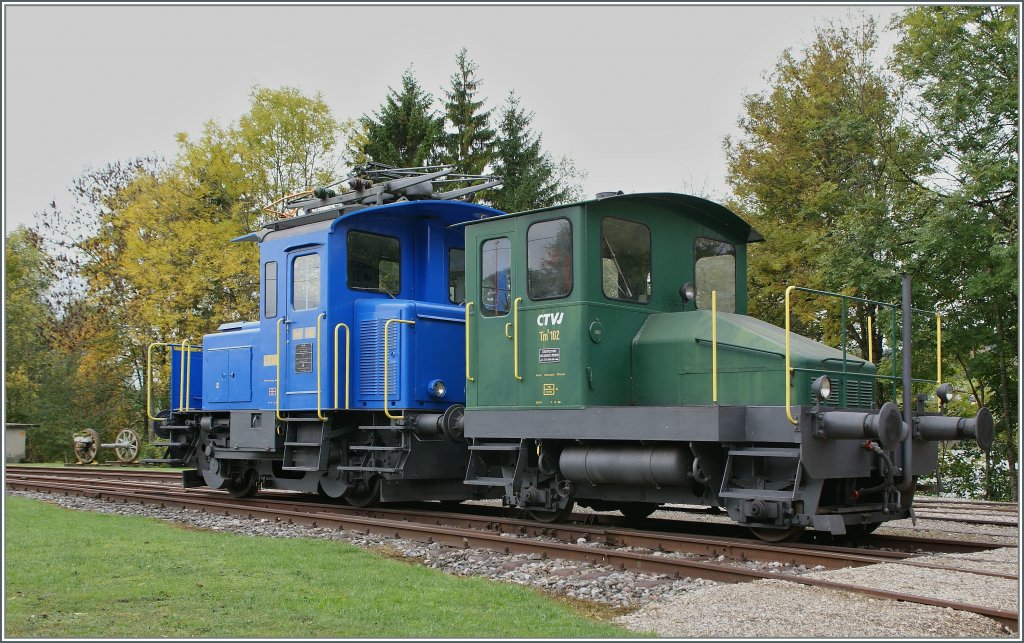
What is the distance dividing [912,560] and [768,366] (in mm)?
2081

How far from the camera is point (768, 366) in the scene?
8.97 m

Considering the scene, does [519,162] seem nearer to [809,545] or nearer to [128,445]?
[128,445]

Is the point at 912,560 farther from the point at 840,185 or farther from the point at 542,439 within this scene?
the point at 840,185

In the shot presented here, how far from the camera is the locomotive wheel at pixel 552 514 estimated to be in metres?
10.6

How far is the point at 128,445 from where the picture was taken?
74.9 ft

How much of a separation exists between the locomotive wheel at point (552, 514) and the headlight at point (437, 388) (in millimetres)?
2022

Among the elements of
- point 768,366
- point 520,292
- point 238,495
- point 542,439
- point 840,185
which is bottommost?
point 238,495

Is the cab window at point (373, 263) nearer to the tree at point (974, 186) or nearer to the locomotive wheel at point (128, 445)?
the tree at point (974, 186)

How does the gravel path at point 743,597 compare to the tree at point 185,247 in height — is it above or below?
below

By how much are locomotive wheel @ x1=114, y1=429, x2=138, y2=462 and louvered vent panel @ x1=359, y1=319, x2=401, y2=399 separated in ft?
41.4

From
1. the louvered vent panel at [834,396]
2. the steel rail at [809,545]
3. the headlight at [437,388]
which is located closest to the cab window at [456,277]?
the headlight at [437,388]

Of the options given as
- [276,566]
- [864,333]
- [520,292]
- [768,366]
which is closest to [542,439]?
[520,292]

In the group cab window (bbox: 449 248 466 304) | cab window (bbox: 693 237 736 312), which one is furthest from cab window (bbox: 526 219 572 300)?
cab window (bbox: 449 248 466 304)

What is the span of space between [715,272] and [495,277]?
8.21 feet
